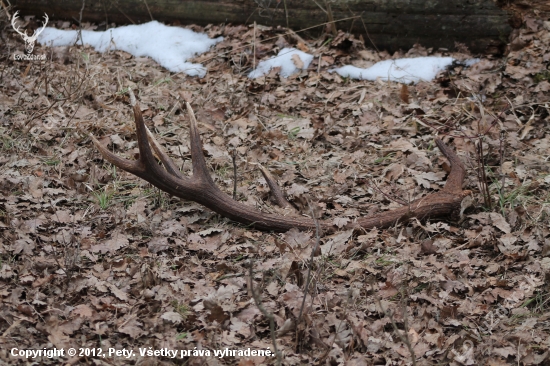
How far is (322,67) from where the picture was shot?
697cm

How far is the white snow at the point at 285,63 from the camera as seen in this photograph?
700 centimetres

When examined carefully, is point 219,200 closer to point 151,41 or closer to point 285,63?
point 285,63

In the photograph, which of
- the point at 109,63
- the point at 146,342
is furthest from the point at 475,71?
the point at 146,342

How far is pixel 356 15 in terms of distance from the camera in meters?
7.03

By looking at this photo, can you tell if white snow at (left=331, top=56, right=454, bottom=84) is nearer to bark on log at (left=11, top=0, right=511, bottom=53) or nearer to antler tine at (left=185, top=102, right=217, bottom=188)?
bark on log at (left=11, top=0, right=511, bottom=53)

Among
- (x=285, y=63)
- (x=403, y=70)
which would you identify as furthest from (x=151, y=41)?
(x=403, y=70)

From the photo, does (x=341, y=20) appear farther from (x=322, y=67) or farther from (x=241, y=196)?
(x=241, y=196)

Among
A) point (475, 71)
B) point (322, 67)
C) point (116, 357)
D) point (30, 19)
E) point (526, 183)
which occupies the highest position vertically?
point (30, 19)

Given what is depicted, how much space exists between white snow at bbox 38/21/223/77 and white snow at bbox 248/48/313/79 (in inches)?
27.7

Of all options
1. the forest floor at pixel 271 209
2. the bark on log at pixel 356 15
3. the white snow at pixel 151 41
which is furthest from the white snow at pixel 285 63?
the white snow at pixel 151 41

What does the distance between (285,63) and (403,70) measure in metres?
1.39

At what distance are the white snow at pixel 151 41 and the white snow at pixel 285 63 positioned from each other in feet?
2.31

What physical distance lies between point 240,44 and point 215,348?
467cm

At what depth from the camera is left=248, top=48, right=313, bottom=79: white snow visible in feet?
23.0
